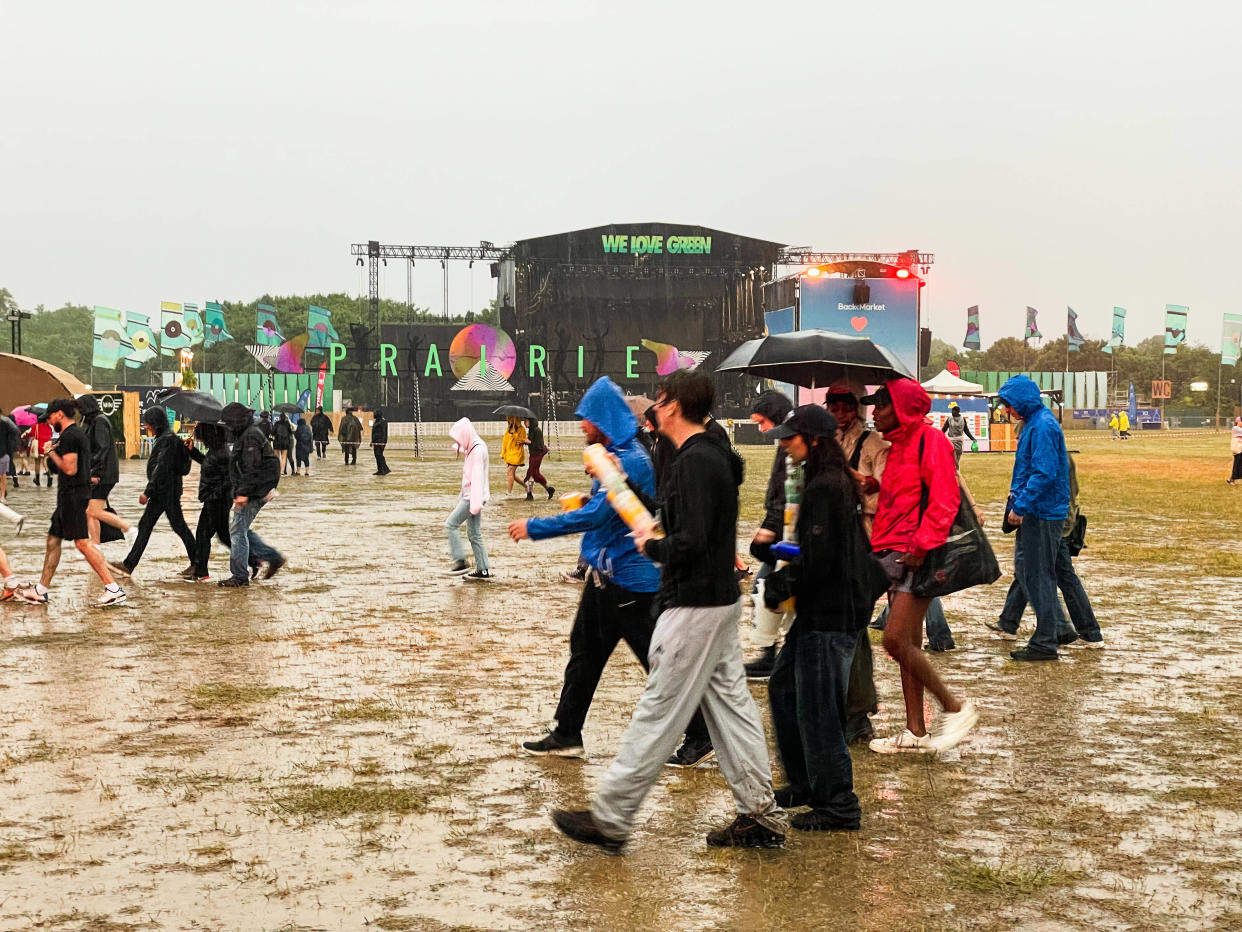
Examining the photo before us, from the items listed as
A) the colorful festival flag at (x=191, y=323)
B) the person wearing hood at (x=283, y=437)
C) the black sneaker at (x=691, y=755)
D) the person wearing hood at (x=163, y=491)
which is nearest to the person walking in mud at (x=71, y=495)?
the person wearing hood at (x=163, y=491)

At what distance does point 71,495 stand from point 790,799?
24.4 feet

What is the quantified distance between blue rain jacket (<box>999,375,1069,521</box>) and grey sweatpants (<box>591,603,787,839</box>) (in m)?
4.15

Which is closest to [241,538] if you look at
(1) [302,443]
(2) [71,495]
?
(2) [71,495]

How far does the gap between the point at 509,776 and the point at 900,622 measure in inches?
73.6

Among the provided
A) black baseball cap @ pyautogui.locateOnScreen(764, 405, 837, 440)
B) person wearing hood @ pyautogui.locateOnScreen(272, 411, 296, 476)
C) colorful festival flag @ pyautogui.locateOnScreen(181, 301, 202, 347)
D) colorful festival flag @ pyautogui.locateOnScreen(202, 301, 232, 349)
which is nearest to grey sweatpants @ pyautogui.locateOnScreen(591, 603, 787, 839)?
black baseball cap @ pyautogui.locateOnScreen(764, 405, 837, 440)

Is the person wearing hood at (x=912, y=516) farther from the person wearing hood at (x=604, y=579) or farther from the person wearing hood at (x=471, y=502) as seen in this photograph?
the person wearing hood at (x=471, y=502)

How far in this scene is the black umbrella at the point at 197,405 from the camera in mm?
14336

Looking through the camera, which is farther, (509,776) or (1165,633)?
(1165,633)

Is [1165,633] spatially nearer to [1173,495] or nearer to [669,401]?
[669,401]

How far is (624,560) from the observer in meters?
6.21

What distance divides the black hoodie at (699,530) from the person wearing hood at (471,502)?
7.43 m

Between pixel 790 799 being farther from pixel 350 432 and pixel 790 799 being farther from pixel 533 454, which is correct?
pixel 350 432

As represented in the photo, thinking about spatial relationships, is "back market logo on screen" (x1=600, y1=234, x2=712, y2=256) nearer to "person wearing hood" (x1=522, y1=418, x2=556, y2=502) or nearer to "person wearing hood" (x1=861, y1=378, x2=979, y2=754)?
"person wearing hood" (x1=522, y1=418, x2=556, y2=502)

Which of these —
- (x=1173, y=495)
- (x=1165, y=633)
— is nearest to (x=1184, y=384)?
(x=1173, y=495)
